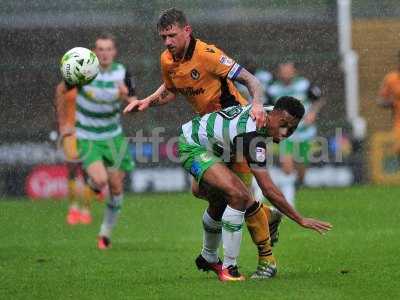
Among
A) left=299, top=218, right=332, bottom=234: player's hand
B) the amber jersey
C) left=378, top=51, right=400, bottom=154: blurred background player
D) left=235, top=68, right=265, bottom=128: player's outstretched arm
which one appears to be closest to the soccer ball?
left=235, top=68, right=265, bottom=128: player's outstretched arm

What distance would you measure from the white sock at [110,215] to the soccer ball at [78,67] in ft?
7.24

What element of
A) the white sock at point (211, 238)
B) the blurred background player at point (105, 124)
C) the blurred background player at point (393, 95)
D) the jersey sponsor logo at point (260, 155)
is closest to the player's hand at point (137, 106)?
the white sock at point (211, 238)

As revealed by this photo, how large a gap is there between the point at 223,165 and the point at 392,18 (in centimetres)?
1276

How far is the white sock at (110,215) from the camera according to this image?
1266cm

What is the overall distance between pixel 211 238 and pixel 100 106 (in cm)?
440

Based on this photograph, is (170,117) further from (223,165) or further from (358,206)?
(223,165)

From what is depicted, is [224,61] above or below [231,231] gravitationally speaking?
above

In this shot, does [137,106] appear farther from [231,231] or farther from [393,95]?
[393,95]

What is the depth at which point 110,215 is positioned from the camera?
12.9 m

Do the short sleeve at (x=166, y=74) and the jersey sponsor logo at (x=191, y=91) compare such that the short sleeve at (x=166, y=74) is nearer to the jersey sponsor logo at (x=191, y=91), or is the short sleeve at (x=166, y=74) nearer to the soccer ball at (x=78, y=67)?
the jersey sponsor logo at (x=191, y=91)

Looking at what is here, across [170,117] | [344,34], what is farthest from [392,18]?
[170,117]

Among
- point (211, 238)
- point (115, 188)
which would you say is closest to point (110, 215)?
point (115, 188)

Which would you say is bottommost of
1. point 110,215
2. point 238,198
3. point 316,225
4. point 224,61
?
Answer: point 110,215

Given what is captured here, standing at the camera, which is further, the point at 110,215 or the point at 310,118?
the point at 310,118
